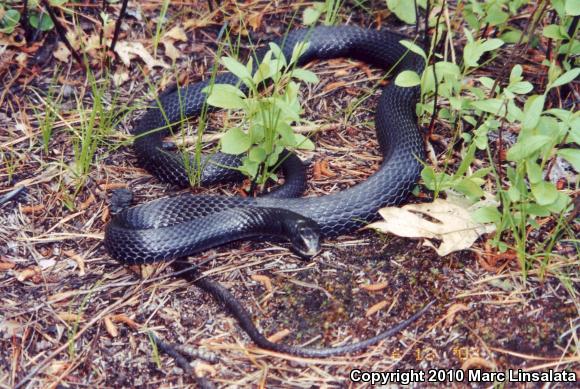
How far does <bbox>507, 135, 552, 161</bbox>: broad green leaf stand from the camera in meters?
3.48

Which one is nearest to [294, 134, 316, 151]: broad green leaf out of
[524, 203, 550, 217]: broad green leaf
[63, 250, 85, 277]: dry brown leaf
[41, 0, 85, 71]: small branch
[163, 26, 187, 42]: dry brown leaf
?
[524, 203, 550, 217]: broad green leaf

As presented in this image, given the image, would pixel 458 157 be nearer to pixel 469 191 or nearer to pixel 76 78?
pixel 469 191

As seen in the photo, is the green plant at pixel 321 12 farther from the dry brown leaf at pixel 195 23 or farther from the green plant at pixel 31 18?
the green plant at pixel 31 18

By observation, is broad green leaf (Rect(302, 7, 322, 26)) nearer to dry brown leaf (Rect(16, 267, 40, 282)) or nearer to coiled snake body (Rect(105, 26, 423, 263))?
coiled snake body (Rect(105, 26, 423, 263))

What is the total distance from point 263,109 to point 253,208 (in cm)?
73

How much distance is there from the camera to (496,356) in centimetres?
352

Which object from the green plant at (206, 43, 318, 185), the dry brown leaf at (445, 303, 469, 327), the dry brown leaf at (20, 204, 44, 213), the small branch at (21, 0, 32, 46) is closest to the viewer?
the dry brown leaf at (445, 303, 469, 327)

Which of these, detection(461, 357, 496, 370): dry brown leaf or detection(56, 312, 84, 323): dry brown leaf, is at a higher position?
detection(461, 357, 496, 370): dry brown leaf

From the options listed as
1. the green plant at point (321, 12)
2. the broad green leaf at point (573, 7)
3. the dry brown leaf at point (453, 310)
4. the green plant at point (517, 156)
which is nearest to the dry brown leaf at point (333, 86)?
the green plant at point (321, 12)

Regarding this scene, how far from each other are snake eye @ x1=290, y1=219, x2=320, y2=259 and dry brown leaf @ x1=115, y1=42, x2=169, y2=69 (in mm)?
2281

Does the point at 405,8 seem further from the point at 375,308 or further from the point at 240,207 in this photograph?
the point at 375,308

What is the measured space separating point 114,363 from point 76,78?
2.80m

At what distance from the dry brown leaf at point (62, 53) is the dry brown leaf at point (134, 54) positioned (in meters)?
0.41

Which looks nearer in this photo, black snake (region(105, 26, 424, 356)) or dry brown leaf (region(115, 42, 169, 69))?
black snake (region(105, 26, 424, 356))
